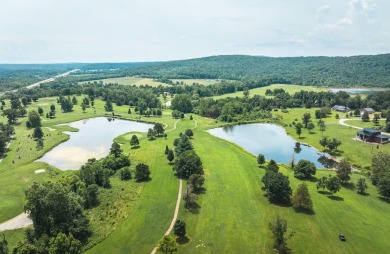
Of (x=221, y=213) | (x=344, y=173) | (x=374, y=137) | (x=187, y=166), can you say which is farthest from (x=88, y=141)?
(x=374, y=137)

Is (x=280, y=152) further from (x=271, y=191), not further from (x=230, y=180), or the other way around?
(x=271, y=191)

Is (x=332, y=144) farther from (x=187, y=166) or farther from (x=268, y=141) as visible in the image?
(x=187, y=166)

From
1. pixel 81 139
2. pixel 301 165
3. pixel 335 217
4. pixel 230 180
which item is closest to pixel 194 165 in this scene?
pixel 230 180

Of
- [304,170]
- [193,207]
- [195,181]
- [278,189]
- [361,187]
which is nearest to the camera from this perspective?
[193,207]

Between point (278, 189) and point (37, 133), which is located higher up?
point (278, 189)

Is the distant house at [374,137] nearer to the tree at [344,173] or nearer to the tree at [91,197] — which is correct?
the tree at [344,173]
